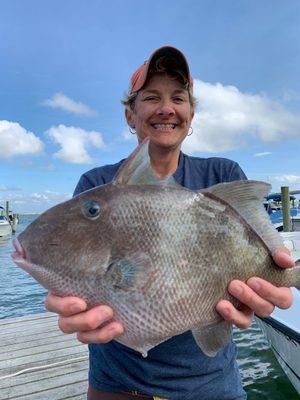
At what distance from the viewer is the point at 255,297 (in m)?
1.67

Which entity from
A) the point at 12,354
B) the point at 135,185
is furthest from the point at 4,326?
the point at 135,185

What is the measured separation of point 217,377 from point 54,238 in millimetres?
1203

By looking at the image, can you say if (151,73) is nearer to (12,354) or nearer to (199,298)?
(199,298)

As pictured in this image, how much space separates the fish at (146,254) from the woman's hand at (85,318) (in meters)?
0.03

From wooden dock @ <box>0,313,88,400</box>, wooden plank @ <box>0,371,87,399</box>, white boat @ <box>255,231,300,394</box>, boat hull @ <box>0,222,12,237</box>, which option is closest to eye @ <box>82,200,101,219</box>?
white boat @ <box>255,231,300,394</box>

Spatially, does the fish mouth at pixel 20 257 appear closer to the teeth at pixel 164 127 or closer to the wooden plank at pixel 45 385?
the teeth at pixel 164 127

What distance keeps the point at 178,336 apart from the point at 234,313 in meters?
0.50

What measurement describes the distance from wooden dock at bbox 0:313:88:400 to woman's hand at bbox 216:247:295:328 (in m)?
3.82

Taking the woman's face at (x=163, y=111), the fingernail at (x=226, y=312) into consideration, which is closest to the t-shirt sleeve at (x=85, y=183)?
the woman's face at (x=163, y=111)

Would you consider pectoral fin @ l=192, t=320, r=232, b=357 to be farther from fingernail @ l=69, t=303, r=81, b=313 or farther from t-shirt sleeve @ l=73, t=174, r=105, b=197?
t-shirt sleeve @ l=73, t=174, r=105, b=197

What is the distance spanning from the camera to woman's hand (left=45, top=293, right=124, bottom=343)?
1.48 m

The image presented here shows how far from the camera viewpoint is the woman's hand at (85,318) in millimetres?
1481

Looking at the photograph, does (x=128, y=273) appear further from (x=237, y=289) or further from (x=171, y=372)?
(x=171, y=372)

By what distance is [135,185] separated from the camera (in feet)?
5.47
